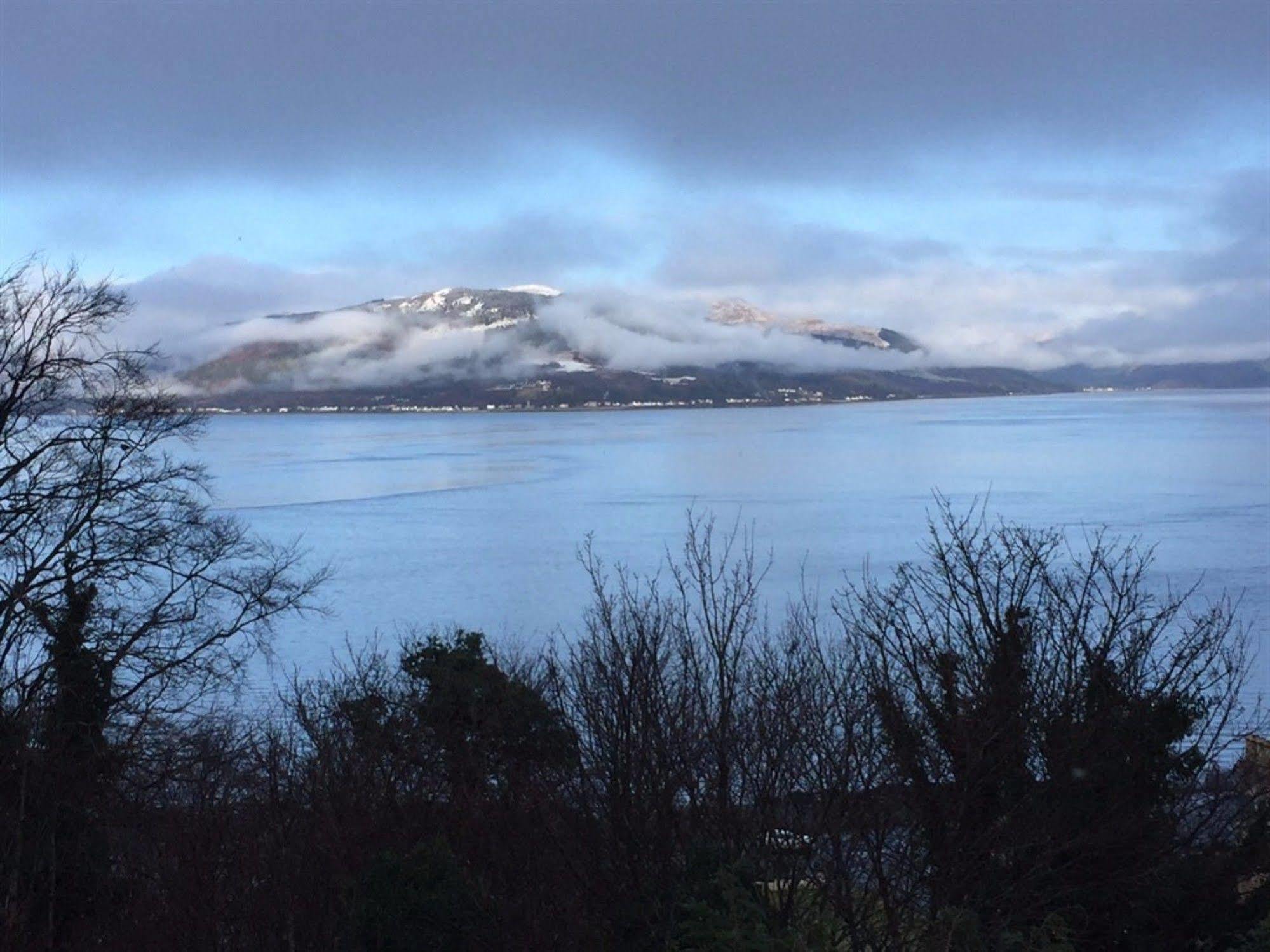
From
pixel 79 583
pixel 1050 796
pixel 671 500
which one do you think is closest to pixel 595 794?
pixel 1050 796

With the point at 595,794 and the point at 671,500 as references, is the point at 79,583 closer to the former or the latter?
the point at 595,794

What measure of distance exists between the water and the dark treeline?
14155 mm

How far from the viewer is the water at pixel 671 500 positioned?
36.6 metres

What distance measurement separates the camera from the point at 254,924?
8.33 meters

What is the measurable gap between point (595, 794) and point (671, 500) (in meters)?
54.3

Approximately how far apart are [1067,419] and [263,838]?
15061 centimetres

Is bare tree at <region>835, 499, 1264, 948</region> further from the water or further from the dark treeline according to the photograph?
the water

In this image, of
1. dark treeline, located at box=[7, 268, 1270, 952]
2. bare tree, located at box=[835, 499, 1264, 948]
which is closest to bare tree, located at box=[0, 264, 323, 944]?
dark treeline, located at box=[7, 268, 1270, 952]

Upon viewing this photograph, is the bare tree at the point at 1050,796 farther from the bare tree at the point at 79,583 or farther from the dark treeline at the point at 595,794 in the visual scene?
the bare tree at the point at 79,583

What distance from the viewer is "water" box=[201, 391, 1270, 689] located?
36.6 meters

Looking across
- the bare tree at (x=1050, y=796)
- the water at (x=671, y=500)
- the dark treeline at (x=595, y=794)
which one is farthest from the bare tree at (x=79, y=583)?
the water at (x=671, y=500)

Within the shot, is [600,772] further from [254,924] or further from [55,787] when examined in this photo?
[55,787]

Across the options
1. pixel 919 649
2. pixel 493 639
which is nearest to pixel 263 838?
pixel 919 649

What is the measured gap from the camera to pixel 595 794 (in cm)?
849
